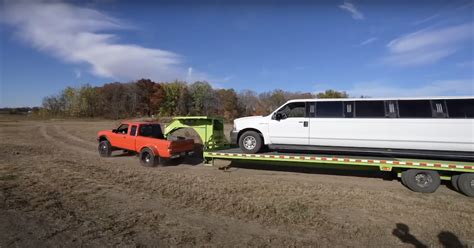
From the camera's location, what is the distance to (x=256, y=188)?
23.7 feet

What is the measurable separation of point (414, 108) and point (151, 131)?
922 cm

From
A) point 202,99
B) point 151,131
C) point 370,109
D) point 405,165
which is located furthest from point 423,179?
point 202,99

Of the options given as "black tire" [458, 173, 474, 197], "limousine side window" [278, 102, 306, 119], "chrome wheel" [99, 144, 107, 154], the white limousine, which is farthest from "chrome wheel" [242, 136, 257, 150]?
"chrome wheel" [99, 144, 107, 154]

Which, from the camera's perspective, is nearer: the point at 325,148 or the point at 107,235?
the point at 107,235

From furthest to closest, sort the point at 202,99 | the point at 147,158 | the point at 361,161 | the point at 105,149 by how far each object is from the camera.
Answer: the point at 202,99 → the point at 105,149 → the point at 147,158 → the point at 361,161

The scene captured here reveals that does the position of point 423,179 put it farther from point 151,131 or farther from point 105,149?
point 105,149

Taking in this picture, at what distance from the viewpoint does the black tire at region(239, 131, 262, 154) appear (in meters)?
9.01

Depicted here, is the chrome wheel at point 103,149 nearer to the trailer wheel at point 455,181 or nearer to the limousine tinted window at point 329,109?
the limousine tinted window at point 329,109

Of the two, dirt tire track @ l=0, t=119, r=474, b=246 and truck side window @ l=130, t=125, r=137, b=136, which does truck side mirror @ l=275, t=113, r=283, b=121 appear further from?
truck side window @ l=130, t=125, r=137, b=136

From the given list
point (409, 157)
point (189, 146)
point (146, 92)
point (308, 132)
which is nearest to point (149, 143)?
point (189, 146)

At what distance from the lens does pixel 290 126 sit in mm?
8602

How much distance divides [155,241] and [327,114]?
5932 millimetres

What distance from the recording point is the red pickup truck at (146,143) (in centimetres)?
1027

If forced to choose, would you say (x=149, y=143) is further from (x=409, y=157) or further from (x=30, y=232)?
(x=409, y=157)
